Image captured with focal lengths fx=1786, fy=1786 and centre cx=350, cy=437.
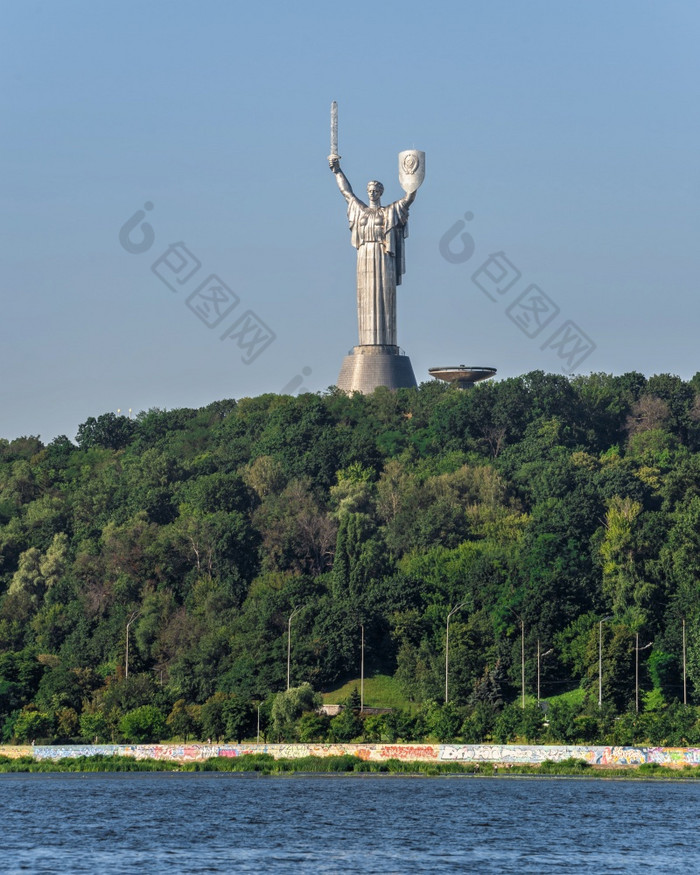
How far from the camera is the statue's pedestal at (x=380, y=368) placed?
114 metres

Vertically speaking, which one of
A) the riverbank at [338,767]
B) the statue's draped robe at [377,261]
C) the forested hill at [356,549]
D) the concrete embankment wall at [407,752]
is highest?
the statue's draped robe at [377,261]

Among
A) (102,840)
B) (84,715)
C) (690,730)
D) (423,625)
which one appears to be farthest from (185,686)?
(102,840)

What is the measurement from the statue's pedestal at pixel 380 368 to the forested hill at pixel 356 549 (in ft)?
4.06

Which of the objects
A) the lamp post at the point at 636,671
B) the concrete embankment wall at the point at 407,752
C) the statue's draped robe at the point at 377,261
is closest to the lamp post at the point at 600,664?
the lamp post at the point at 636,671

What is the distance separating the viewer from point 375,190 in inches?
4427

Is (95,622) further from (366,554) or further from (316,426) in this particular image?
(316,426)

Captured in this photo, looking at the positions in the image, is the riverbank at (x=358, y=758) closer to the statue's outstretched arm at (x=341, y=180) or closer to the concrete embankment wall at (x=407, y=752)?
the concrete embankment wall at (x=407, y=752)

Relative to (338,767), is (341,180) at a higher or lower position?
higher

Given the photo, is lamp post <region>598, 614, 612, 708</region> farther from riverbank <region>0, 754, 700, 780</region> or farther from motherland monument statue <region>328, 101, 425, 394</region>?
motherland monument statue <region>328, 101, 425, 394</region>

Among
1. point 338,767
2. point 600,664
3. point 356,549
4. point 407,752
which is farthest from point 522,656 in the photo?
point 338,767

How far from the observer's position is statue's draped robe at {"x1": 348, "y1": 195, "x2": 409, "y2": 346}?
366ft

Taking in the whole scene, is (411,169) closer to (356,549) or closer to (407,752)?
(356,549)

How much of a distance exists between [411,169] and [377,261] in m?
6.21

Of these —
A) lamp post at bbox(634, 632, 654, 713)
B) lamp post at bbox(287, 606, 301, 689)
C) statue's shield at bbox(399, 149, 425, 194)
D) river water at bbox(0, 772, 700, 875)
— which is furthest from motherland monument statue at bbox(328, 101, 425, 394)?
river water at bbox(0, 772, 700, 875)
